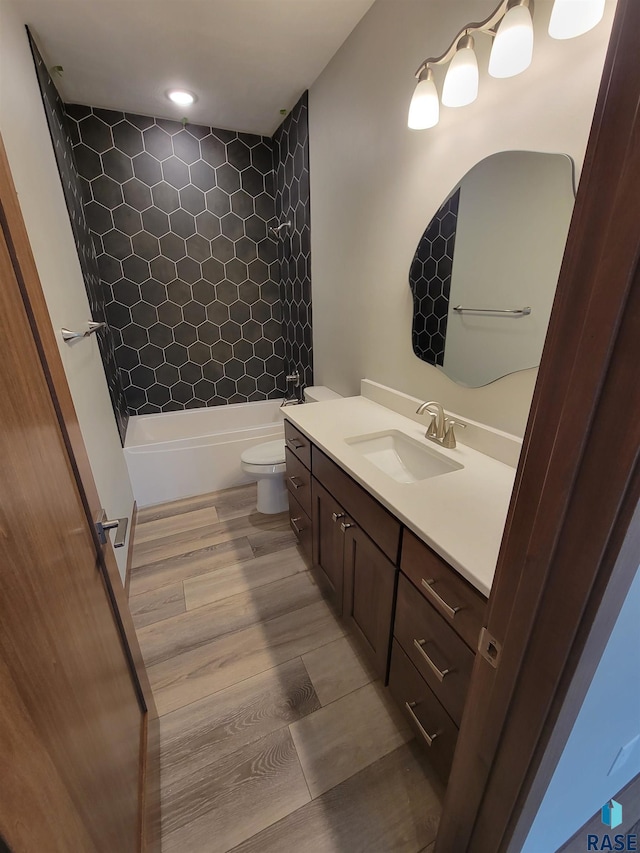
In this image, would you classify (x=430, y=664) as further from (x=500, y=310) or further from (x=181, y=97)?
(x=181, y=97)

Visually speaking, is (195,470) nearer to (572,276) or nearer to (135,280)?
(135,280)

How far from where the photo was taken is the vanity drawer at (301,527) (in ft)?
6.06

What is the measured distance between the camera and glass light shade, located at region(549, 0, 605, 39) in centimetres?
86

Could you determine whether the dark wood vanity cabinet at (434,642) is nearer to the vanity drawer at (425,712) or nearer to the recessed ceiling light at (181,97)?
the vanity drawer at (425,712)

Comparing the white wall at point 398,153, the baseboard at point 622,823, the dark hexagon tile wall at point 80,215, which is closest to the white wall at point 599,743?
the baseboard at point 622,823

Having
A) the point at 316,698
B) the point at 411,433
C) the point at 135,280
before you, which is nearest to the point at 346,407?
the point at 411,433

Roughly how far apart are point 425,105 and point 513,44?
35 cm

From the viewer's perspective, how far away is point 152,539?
7.38 ft

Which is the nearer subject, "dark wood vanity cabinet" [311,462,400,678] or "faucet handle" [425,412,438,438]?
"dark wood vanity cabinet" [311,462,400,678]

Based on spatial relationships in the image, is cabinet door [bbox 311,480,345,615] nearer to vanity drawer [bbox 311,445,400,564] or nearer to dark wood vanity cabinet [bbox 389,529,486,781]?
vanity drawer [bbox 311,445,400,564]

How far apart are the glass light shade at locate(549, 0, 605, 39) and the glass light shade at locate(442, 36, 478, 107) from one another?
10.6 inches

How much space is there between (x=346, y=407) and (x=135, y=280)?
2221 mm

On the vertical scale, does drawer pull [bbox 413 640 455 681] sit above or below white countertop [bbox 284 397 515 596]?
below

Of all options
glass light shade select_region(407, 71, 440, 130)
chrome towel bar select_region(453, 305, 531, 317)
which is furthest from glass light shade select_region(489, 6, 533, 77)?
chrome towel bar select_region(453, 305, 531, 317)
